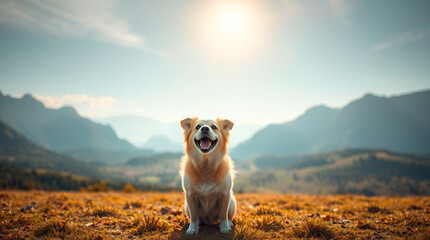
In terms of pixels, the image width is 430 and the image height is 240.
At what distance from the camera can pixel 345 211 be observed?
8.72 metres

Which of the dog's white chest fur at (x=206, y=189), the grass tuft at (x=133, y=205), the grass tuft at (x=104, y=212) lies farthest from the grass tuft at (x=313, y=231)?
the grass tuft at (x=133, y=205)

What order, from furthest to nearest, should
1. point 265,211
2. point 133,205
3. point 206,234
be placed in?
point 133,205 → point 265,211 → point 206,234

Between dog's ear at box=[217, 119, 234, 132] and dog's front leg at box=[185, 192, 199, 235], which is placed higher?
dog's ear at box=[217, 119, 234, 132]

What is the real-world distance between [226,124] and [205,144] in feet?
3.36

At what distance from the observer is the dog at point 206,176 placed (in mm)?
5656

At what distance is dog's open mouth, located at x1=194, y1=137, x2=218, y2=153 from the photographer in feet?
18.5

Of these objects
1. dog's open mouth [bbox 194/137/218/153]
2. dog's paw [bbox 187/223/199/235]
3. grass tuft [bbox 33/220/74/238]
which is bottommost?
dog's paw [bbox 187/223/199/235]

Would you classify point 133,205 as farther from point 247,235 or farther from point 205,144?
point 247,235

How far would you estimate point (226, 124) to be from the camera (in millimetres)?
6332

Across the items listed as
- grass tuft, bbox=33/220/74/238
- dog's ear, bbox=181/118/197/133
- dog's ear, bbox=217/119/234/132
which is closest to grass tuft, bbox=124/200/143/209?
grass tuft, bbox=33/220/74/238

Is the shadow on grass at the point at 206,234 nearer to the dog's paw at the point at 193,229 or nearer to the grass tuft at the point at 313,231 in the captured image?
the dog's paw at the point at 193,229

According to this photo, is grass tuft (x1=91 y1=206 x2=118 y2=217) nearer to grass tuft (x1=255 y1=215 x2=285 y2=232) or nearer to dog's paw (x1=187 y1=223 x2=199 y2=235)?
dog's paw (x1=187 y1=223 x2=199 y2=235)

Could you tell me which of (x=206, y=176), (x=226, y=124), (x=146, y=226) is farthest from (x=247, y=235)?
(x=226, y=124)

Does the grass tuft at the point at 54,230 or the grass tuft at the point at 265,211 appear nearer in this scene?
the grass tuft at the point at 54,230
